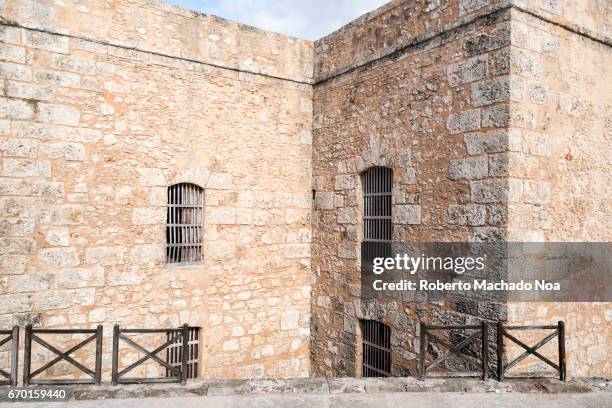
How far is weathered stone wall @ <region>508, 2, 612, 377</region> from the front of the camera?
5.28 m

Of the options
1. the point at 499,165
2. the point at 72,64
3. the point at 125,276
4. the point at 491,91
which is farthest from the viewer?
the point at 125,276

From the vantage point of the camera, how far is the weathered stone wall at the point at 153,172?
586cm

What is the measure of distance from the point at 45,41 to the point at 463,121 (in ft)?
16.7

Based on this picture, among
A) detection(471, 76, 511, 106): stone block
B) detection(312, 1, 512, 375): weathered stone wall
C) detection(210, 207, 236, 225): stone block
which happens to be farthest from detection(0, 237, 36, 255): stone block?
detection(471, 76, 511, 106): stone block

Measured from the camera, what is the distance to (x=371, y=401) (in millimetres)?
4391

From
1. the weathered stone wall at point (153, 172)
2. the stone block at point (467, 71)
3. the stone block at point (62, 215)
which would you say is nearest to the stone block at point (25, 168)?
the weathered stone wall at point (153, 172)

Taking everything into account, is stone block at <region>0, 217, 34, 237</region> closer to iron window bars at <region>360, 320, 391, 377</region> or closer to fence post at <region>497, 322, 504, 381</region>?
iron window bars at <region>360, 320, 391, 377</region>

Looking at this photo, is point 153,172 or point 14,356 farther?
point 153,172

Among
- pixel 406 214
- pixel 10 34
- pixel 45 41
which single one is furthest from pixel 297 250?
pixel 10 34

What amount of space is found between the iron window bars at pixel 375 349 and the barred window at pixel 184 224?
2654 mm

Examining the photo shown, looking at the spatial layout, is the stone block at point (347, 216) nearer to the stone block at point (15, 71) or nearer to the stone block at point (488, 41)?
the stone block at point (488, 41)

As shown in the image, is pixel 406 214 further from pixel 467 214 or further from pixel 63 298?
pixel 63 298

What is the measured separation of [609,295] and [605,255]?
517 mm

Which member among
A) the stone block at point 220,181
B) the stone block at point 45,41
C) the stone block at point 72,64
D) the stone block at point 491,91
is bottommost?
the stone block at point 220,181
